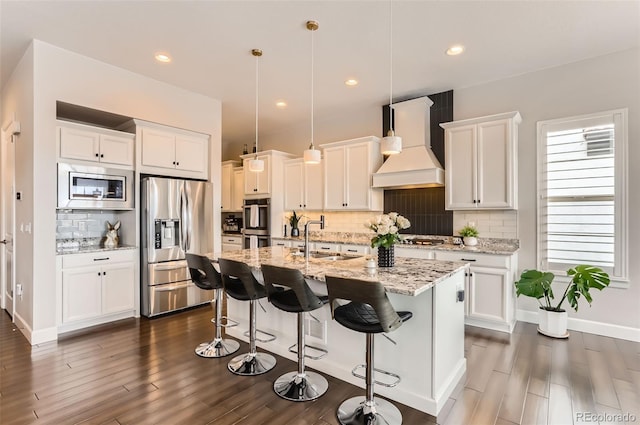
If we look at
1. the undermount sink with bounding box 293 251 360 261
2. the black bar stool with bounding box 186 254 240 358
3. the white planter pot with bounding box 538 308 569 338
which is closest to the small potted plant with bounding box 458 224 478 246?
the white planter pot with bounding box 538 308 569 338

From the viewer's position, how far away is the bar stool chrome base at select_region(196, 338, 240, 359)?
2959 millimetres

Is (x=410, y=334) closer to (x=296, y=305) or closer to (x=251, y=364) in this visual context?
(x=296, y=305)

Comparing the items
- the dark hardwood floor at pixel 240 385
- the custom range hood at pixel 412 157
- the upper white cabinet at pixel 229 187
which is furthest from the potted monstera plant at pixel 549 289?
the upper white cabinet at pixel 229 187

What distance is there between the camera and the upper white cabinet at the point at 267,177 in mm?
5832

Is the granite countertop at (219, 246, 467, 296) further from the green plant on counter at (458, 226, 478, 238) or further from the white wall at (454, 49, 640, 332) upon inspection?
the white wall at (454, 49, 640, 332)

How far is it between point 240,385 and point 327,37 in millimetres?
3249

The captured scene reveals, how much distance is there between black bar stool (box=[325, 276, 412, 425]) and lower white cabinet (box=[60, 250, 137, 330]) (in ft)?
10.3

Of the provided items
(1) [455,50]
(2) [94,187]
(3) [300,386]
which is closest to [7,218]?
(2) [94,187]

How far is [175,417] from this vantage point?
2.08 meters

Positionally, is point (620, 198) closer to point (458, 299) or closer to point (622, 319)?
point (622, 319)

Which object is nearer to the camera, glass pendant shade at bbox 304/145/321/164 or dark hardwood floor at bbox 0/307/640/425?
dark hardwood floor at bbox 0/307/640/425

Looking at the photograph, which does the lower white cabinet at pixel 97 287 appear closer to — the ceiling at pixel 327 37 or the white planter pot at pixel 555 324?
the ceiling at pixel 327 37

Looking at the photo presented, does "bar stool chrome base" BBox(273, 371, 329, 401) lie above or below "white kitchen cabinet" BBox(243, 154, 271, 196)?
below

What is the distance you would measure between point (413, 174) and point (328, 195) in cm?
149
